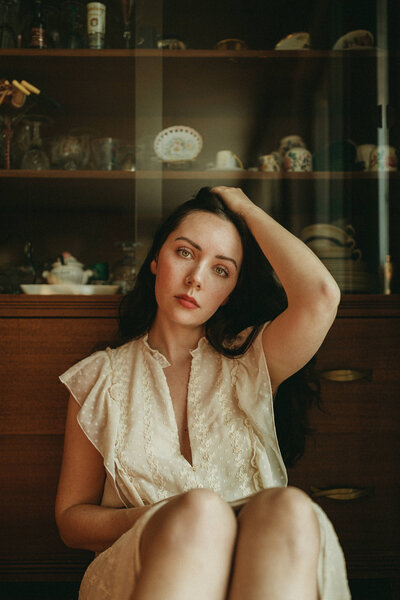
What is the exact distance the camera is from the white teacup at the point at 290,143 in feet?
A: 5.17

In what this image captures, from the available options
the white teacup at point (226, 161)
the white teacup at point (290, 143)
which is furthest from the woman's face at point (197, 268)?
the white teacup at point (290, 143)

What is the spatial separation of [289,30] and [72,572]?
5.30 feet

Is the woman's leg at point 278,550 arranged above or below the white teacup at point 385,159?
below

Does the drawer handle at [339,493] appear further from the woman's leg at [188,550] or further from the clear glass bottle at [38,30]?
the clear glass bottle at [38,30]

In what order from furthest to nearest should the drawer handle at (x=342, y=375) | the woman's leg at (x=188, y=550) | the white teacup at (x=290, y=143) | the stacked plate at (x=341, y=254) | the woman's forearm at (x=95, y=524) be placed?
the white teacup at (x=290, y=143)
the stacked plate at (x=341, y=254)
the drawer handle at (x=342, y=375)
the woman's forearm at (x=95, y=524)
the woman's leg at (x=188, y=550)

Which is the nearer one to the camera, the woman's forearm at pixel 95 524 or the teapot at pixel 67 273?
the woman's forearm at pixel 95 524

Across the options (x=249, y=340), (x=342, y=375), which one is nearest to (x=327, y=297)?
(x=249, y=340)

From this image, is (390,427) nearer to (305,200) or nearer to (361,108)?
(305,200)

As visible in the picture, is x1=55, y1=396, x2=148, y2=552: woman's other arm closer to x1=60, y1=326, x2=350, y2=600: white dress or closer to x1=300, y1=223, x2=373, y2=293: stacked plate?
x1=60, y1=326, x2=350, y2=600: white dress

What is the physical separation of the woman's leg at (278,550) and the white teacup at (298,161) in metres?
1.01

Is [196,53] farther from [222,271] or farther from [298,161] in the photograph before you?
[222,271]

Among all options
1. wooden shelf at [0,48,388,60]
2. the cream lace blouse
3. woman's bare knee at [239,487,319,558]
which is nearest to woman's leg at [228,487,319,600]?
woman's bare knee at [239,487,319,558]

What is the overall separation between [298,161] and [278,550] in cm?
112

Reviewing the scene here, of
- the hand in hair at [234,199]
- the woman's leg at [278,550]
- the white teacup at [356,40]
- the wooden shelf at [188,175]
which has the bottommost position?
the woman's leg at [278,550]
